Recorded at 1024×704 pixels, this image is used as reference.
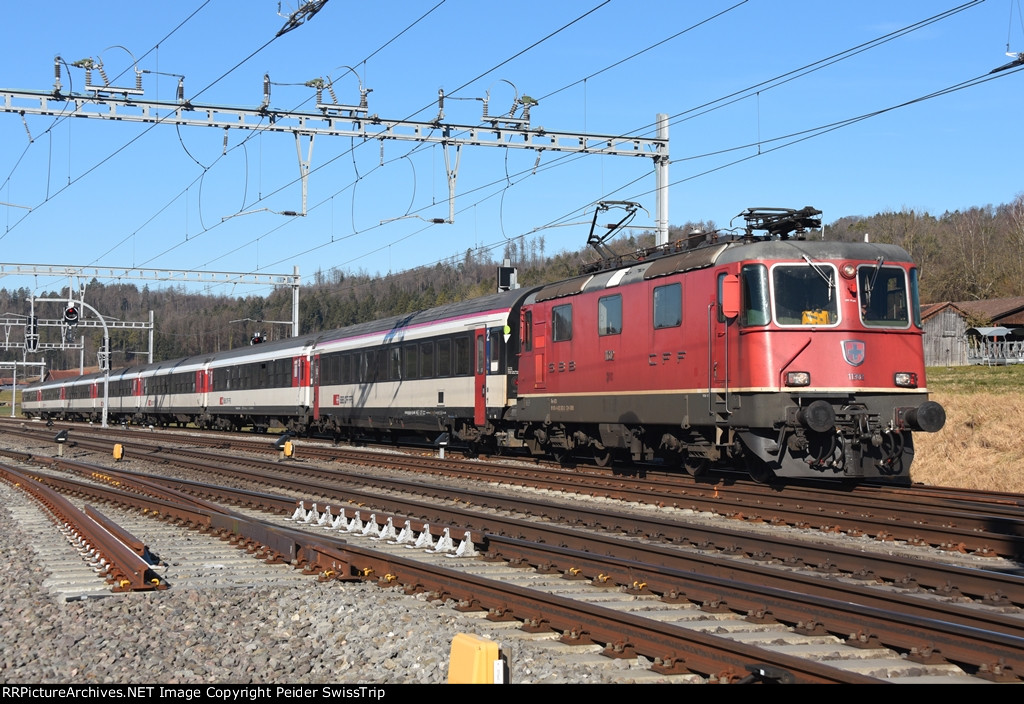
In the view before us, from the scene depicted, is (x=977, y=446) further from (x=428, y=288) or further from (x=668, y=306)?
(x=428, y=288)

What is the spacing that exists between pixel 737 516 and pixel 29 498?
499 inches

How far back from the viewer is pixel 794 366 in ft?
46.9

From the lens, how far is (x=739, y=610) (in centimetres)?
780

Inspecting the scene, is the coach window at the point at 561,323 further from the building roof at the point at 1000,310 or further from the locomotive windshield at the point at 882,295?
the building roof at the point at 1000,310

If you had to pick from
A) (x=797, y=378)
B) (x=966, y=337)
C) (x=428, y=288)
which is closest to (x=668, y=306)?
(x=797, y=378)

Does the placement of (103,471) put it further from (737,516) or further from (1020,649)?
(1020,649)

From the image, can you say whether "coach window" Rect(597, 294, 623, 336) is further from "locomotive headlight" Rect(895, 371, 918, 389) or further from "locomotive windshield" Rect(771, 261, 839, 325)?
"locomotive headlight" Rect(895, 371, 918, 389)

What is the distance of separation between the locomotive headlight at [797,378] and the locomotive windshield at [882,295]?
1.26 m

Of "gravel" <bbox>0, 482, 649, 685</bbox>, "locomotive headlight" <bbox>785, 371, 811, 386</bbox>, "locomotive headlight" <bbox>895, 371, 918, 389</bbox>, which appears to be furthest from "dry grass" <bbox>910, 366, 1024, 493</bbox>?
"gravel" <bbox>0, 482, 649, 685</bbox>

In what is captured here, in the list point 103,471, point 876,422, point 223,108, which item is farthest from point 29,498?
point 876,422

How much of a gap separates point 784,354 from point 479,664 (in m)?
10.6

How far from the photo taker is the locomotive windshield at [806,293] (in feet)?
47.5

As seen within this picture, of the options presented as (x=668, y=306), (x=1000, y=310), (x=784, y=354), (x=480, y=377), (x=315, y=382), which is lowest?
(x=784, y=354)

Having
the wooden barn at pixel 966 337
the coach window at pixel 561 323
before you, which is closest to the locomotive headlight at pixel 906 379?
the coach window at pixel 561 323
